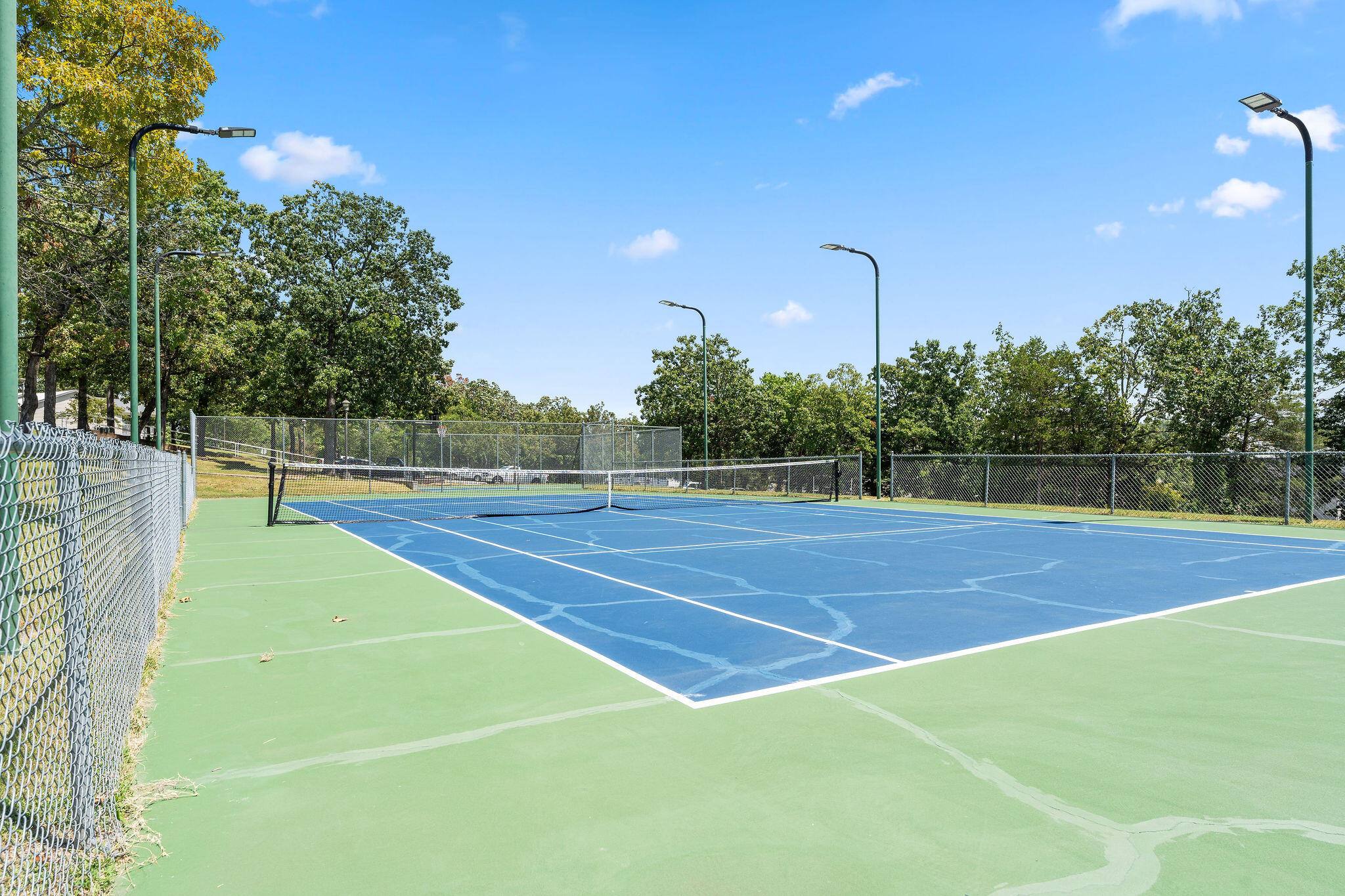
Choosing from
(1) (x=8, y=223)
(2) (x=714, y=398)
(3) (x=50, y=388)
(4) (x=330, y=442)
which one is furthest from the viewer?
(2) (x=714, y=398)

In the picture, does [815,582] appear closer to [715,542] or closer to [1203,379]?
[715,542]

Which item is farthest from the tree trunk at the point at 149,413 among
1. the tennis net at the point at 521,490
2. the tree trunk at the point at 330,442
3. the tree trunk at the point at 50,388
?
the tennis net at the point at 521,490

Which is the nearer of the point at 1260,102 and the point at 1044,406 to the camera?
the point at 1260,102

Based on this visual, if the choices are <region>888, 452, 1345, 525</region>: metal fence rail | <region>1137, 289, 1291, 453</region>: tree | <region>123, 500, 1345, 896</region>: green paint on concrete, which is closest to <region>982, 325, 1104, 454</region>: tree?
<region>1137, 289, 1291, 453</region>: tree

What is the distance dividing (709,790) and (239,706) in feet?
11.6

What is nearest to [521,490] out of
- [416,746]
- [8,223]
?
[416,746]

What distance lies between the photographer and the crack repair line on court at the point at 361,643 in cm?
663

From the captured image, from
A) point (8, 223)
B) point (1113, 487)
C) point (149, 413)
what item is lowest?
point (1113, 487)

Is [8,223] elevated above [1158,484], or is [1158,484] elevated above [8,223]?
[8,223]

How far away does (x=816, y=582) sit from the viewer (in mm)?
10328

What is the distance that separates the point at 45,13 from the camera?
1457 centimetres

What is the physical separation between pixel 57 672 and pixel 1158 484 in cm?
2659

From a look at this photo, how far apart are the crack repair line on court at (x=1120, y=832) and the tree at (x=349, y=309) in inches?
1774

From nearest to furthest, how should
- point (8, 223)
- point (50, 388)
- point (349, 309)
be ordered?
point (8, 223) → point (50, 388) → point (349, 309)
